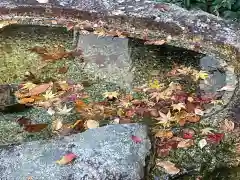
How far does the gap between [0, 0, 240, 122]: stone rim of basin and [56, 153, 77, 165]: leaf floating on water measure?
1.55 m

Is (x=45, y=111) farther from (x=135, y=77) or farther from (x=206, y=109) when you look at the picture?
(x=206, y=109)

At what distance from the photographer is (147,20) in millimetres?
4301

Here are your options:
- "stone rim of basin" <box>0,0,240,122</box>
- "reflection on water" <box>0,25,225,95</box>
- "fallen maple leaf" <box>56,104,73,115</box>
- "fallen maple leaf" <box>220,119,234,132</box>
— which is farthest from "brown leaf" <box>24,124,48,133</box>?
"stone rim of basin" <box>0,0,240,122</box>

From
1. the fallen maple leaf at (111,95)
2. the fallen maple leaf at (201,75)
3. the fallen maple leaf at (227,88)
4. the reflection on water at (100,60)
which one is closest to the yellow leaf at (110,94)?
the fallen maple leaf at (111,95)

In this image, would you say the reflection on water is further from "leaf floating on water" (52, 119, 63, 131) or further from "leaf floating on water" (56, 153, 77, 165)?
"leaf floating on water" (56, 153, 77, 165)

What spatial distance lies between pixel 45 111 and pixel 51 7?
1.57m

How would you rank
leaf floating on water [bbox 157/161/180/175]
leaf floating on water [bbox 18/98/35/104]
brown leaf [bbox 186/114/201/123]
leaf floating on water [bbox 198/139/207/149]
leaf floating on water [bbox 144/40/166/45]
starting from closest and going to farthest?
1. leaf floating on water [bbox 157/161/180/175]
2. leaf floating on water [bbox 198/139/207/149]
3. brown leaf [bbox 186/114/201/123]
4. leaf floating on water [bbox 18/98/35/104]
5. leaf floating on water [bbox 144/40/166/45]

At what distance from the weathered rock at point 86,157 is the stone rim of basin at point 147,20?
129 centimetres

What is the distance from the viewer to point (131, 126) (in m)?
2.73

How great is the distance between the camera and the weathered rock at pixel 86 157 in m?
2.46

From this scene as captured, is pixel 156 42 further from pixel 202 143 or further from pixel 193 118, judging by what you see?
pixel 202 143

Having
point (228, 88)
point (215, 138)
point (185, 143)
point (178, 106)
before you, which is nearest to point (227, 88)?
point (228, 88)

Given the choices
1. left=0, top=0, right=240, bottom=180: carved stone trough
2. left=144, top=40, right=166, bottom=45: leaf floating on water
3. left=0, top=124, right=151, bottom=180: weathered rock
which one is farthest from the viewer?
left=144, top=40, right=166, bottom=45: leaf floating on water

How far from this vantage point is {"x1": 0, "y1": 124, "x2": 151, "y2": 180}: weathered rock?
96.7 inches
